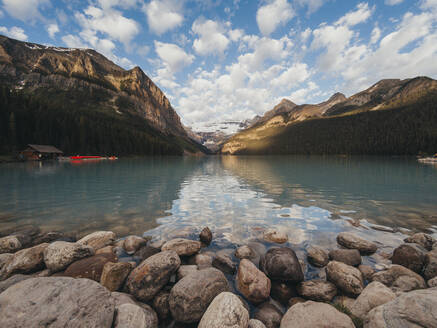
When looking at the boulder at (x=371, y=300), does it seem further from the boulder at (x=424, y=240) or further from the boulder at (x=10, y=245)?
the boulder at (x=10, y=245)

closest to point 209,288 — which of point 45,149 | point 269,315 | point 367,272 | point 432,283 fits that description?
Result: point 269,315

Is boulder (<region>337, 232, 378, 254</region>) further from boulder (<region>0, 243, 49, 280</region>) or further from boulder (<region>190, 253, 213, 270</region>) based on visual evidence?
boulder (<region>0, 243, 49, 280</region>)

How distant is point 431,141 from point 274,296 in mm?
245742

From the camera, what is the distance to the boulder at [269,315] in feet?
17.7

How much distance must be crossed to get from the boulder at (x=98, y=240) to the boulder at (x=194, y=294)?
6.08 meters

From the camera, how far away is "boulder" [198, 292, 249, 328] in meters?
4.65

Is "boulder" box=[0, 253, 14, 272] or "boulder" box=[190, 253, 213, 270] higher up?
"boulder" box=[0, 253, 14, 272]

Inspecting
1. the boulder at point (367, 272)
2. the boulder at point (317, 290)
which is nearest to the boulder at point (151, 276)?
the boulder at point (317, 290)

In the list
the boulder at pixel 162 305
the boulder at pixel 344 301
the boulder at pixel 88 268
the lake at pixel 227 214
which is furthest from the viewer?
the lake at pixel 227 214

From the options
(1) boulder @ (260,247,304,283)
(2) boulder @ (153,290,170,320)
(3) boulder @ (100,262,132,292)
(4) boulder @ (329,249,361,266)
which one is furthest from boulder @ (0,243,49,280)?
(4) boulder @ (329,249,361,266)

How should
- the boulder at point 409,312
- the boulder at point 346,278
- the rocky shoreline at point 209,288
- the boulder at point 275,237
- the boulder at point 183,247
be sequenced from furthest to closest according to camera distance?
the boulder at point 275,237, the boulder at point 183,247, the boulder at point 346,278, the rocky shoreline at point 209,288, the boulder at point 409,312

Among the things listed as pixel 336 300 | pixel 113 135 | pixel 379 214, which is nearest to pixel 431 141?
pixel 379 214

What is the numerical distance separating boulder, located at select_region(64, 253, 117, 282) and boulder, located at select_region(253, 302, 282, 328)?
18.5 ft

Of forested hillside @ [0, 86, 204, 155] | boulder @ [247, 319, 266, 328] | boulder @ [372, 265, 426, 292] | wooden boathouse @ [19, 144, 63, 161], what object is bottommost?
boulder @ [372, 265, 426, 292]
